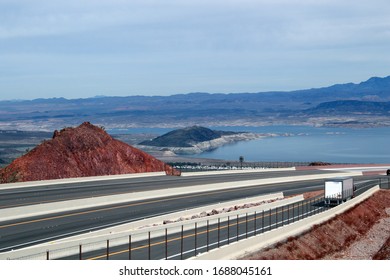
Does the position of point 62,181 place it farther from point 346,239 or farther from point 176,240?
point 176,240

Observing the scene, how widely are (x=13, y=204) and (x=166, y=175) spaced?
3103 centimetres

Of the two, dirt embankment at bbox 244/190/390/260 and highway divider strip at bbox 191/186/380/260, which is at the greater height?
highway divider strip at bbox 191/186/380/260

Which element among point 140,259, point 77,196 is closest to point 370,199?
point 77,196

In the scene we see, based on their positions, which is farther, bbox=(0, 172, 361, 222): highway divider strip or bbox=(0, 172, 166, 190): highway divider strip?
bbox=(0, 172, 166, 190): highway divider strip

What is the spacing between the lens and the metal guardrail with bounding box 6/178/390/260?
31953 mm

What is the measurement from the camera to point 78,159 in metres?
79.6

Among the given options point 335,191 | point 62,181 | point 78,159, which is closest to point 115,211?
point 62,181

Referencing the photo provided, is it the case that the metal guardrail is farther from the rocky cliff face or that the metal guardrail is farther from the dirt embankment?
the rocky cliff face

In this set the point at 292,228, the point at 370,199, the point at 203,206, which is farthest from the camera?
the point at 370,199

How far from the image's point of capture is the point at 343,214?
2179 inches

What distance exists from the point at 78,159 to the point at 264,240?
44.3 meters

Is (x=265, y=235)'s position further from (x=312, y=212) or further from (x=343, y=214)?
(x=343, y=214)

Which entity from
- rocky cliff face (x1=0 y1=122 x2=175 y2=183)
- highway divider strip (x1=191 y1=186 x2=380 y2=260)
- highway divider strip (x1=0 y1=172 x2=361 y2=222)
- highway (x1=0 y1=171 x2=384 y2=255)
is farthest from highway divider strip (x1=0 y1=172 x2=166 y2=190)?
highway divider strip (x1=191 y1=186 x2=380 y2=260)

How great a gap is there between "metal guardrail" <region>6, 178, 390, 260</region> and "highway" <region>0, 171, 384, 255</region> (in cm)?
335
